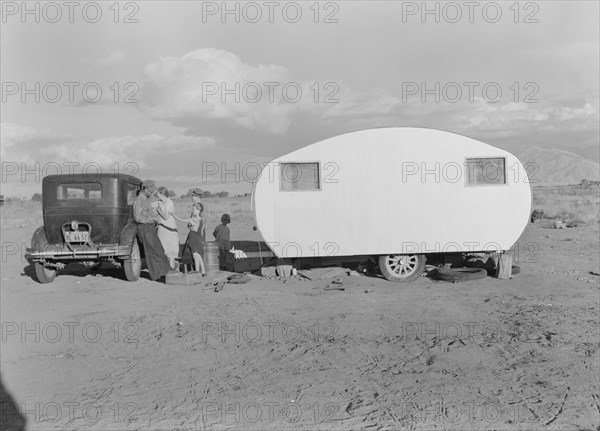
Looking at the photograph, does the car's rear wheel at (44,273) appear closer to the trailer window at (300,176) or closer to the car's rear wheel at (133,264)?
the car's rear wheel at (133,264)

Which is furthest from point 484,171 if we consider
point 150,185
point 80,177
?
point 80,177

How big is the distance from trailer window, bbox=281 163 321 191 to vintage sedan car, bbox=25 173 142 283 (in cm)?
344

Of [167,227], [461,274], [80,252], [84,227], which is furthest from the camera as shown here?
[167,227]

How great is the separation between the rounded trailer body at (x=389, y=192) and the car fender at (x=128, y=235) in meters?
2.71

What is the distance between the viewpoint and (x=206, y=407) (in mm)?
5574

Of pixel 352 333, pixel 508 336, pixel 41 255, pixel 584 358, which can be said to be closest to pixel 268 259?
pixel 41 255

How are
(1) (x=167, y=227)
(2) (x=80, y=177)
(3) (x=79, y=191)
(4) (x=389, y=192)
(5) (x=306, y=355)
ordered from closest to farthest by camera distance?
(5) (x=306, y=355) → (4) (x=389, y=192) → (1) (x=167, y=227) → (2) (x=80, y=177) → (3) (x=79, y=191)

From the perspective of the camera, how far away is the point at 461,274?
11.6 metres

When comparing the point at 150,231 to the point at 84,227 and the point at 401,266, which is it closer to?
the point at 84,227

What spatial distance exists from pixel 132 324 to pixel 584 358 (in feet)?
20.5

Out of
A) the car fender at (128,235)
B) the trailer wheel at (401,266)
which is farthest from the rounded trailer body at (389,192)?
the car fender at (128,235)

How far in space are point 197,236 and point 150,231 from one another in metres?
1.01

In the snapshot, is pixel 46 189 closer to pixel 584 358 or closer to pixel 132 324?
pixel 132 324

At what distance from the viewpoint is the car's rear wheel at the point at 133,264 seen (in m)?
12.1
